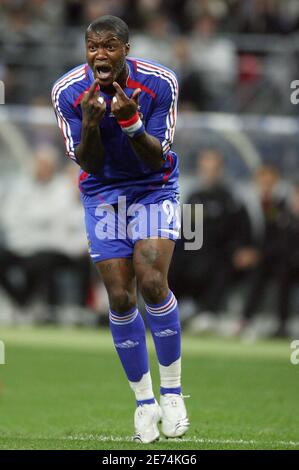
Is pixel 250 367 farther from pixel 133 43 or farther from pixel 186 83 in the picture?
pixel 133 43

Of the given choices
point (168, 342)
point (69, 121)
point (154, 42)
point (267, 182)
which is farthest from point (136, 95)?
point (154, 42)

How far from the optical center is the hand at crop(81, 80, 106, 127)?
6816 millimetres

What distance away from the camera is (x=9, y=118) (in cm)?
1612

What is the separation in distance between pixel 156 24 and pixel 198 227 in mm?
4701

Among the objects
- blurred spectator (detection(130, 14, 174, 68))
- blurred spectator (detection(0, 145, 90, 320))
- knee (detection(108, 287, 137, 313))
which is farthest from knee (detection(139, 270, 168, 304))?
blurred spectator (detection(130, 14, 174, 68))

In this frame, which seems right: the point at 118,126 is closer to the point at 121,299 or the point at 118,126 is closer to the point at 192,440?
the point at 121,299

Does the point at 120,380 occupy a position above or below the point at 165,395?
below

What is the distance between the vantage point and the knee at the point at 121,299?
7219 millimetres

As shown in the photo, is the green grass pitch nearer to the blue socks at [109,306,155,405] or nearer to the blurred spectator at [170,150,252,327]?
the blue socks at [109,306,155,405]

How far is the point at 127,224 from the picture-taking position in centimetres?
744

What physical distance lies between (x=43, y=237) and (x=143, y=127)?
9024 millimetres

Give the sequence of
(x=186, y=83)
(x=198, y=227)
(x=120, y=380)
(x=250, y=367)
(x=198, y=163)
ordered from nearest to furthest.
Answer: (x=120, y=380) < (x=250, y=367) < (x=198, y=227) < (x=198, y=163) < (x=186, y=83)

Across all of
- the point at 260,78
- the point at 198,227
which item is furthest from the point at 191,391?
the point at 260,78

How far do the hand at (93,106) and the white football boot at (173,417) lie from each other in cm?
185
